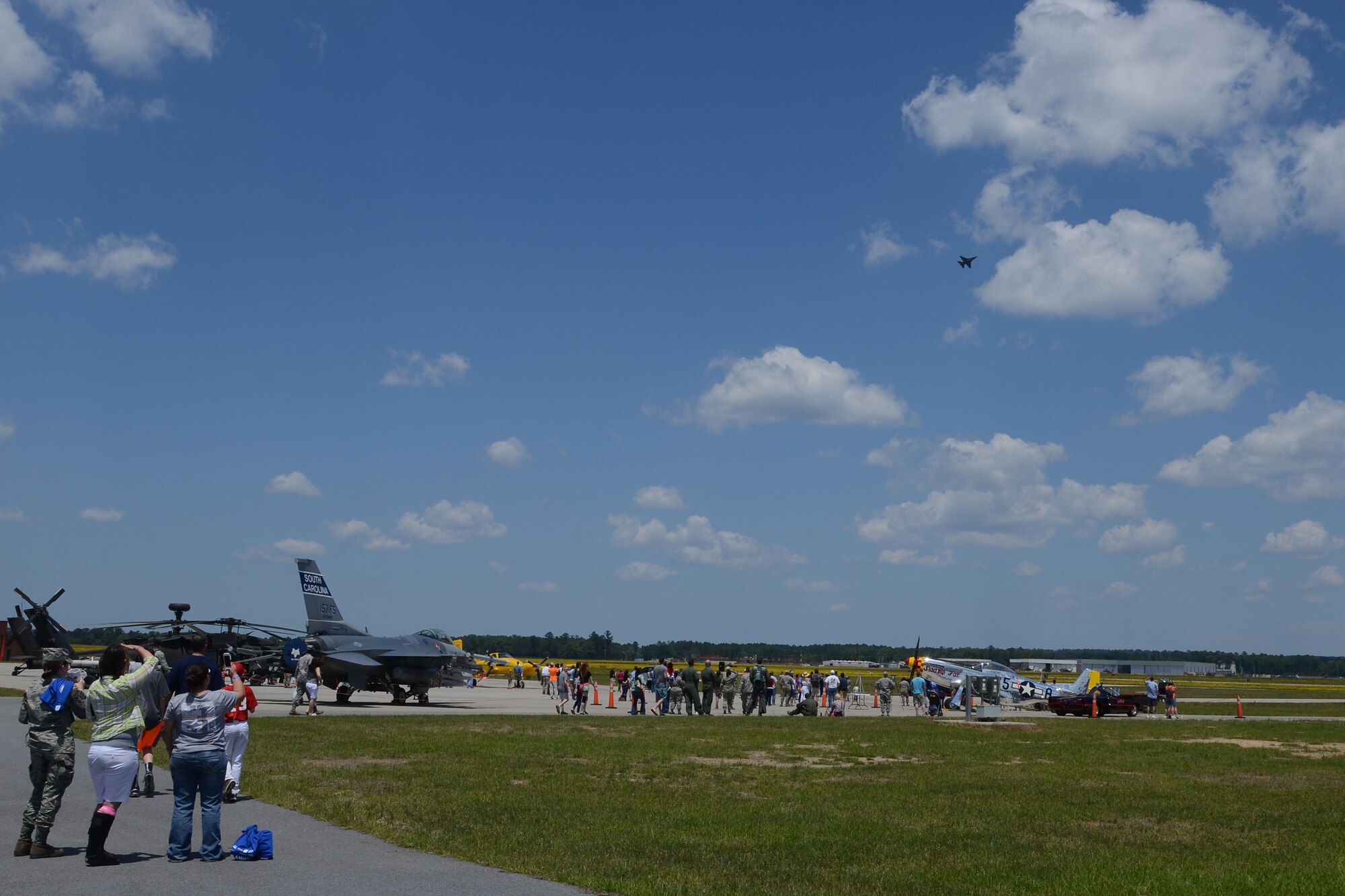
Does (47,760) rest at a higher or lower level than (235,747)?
higher

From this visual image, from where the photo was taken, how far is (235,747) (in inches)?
494

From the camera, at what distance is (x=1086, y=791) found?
1501 centimetres

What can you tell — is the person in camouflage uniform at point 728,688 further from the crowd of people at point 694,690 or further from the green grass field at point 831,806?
the green grass field at point 831,806

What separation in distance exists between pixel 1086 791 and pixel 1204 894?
6.82m

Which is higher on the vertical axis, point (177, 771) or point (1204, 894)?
point (177, 771)

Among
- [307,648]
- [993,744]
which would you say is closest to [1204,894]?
[993,744]

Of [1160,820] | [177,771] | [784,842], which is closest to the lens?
[177,771]

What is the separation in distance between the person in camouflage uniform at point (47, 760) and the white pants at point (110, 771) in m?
0.52

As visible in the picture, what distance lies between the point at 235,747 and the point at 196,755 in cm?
376

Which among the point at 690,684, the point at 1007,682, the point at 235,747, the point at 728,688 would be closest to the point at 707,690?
the point at 690,684

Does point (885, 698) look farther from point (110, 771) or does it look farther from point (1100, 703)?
point (110, 771)

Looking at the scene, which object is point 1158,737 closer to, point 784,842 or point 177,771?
point 784,842

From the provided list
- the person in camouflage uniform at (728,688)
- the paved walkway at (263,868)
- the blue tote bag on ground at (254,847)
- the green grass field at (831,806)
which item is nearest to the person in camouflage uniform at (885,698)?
the person in camouflage uniform at (728,688)

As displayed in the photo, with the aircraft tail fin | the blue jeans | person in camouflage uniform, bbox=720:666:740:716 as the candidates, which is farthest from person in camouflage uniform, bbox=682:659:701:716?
the blue jeans
